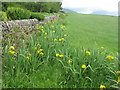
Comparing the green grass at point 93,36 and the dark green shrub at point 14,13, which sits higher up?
the dark green shrub at point 14,13

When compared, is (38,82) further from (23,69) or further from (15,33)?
(15,33)

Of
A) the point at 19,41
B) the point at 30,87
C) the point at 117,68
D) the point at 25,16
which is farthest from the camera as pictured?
the point at 25,16

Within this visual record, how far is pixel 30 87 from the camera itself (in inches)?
99.7

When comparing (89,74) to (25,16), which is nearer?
(89,74)

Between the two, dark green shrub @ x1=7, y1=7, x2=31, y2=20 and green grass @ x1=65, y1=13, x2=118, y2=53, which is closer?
green grass @ x1=65, y1=13, x2=118, y2=53

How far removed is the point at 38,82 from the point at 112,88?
Result: 1.33m

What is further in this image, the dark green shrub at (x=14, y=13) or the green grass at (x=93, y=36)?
the dark green shrub at (x=14, y=13)

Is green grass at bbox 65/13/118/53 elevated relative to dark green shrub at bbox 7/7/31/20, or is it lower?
lower

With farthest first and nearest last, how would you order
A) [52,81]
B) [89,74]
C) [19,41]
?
[19,41], [89,74], [52,81]

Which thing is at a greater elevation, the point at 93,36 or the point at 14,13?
the point at 14,13

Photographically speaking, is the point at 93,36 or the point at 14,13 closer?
the point at 14,13

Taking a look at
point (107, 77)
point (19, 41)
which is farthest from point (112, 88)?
point (19, 41)

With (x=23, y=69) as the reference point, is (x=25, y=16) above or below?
above

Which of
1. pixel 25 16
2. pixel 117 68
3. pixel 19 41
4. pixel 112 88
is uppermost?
pixel 25 16
